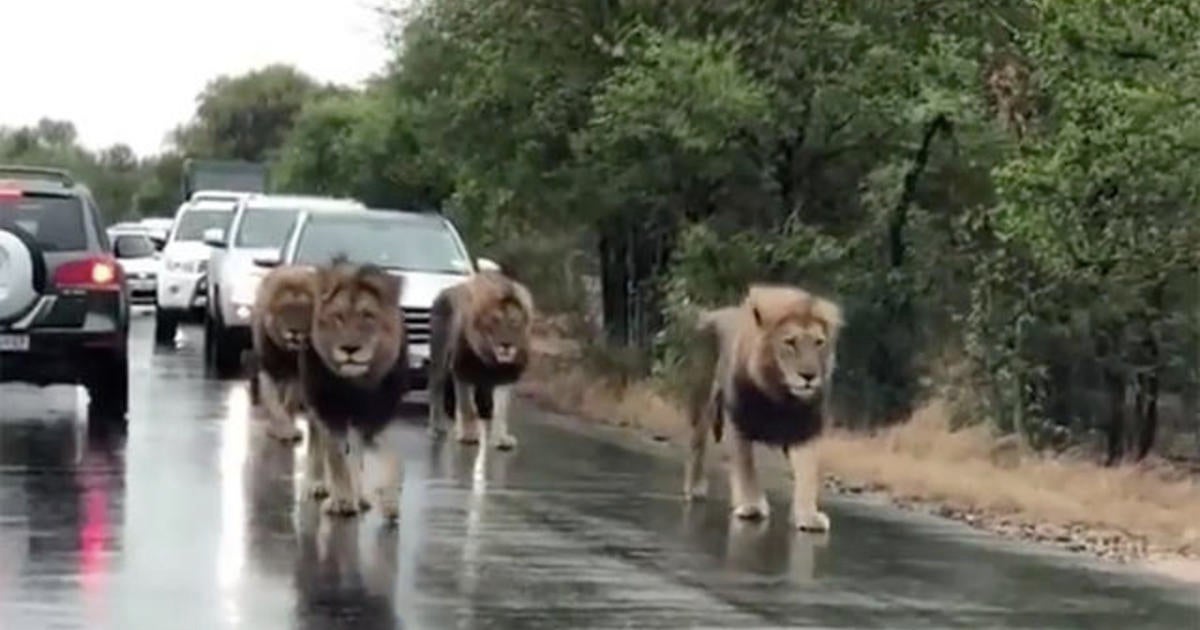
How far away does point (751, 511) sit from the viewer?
615 inches

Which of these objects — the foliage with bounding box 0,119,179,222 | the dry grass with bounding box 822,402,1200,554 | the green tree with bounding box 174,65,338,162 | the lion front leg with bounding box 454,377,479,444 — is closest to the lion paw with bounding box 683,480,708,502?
the dry grass with bounding box 822,402,1200,554

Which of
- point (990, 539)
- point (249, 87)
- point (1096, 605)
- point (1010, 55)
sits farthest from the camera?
point (249, 87)

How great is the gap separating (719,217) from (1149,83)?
5.98 meters

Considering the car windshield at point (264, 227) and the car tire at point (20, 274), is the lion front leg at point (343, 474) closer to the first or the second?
the car tire at point (20, 274)

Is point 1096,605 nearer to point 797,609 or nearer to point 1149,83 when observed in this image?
point 797,609

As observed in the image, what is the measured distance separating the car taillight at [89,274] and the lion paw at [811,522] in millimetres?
6793

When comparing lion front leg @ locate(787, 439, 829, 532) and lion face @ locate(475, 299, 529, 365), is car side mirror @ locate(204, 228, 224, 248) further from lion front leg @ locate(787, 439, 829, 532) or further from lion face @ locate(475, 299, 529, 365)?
lion front leg @ locate(787, 439, 829, 532)

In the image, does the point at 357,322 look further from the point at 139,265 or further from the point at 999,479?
the point at 139,265

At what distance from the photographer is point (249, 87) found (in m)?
121

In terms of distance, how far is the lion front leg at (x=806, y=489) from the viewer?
598 inches

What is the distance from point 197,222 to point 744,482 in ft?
79.5

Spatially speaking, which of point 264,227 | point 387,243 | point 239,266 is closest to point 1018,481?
point 387,243

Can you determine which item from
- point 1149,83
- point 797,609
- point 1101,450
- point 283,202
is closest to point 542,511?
point 797,609

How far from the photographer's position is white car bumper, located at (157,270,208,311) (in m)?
35.9
